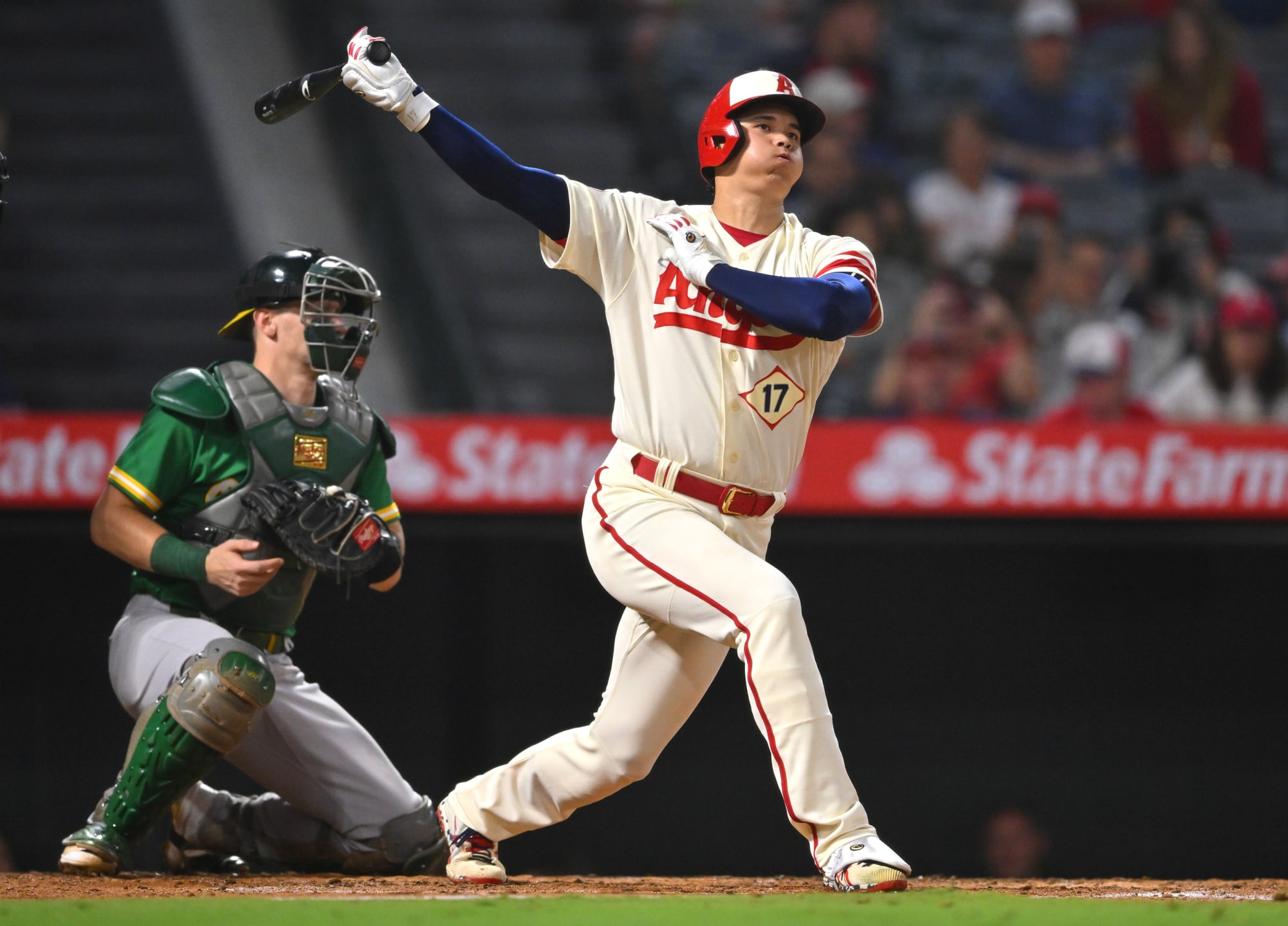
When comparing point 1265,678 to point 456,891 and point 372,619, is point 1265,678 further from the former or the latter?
point 456,891

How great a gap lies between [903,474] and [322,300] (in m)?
2.31

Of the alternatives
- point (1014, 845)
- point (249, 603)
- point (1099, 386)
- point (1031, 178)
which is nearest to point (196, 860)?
point (249, 603)

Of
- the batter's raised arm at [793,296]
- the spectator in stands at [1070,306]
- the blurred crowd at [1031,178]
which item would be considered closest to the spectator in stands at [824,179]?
the blurred crowd at [1031,178]

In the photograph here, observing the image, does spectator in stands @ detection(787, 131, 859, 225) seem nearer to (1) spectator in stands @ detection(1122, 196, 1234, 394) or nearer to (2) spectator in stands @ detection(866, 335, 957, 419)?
(2) spectator in stands @ detection(866, 335, 957, 419)

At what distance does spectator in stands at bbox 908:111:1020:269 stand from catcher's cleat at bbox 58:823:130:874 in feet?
14.0

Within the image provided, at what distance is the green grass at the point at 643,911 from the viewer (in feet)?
7.68

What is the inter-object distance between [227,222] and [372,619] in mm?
2255

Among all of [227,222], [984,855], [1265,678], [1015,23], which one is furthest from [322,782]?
[1015,23]

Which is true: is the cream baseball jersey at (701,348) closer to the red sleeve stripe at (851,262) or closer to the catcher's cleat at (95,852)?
the red sleeve stripe at (851,262)

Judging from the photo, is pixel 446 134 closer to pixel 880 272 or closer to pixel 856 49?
pixel 880 272

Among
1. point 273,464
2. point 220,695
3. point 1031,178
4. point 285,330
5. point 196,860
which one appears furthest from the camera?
point 1031,178

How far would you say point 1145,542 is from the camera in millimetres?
5480

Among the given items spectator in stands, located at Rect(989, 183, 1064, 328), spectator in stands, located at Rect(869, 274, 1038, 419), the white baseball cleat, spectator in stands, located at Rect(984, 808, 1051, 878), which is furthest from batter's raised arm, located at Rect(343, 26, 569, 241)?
spectator in stands, located at Rect(989, 183, 1064, 328)

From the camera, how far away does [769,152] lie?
310 cm
